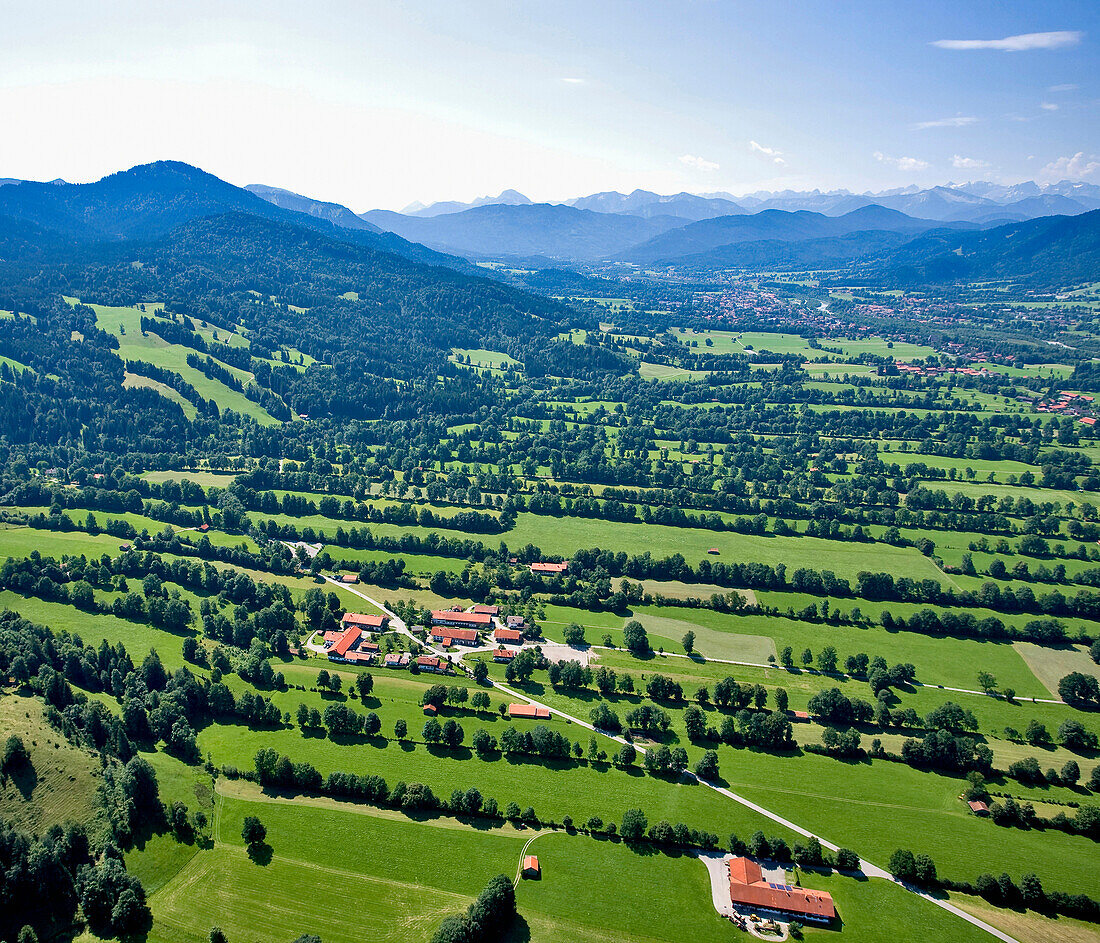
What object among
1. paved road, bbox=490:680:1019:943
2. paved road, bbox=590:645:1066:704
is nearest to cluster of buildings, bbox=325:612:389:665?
paved road, bbox=490:680:1019:943

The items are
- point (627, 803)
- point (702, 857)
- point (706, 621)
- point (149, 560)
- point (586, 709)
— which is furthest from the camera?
point (149, 560)

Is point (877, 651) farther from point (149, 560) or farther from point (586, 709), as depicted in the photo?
point (149, 560)

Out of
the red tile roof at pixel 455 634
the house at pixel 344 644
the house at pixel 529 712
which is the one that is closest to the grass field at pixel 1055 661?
the house at pixel 529 712

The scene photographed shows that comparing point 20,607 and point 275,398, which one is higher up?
point 275,398

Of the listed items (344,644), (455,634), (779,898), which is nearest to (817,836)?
(779,898)

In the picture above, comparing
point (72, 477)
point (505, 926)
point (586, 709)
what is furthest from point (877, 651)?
point (72, 477)

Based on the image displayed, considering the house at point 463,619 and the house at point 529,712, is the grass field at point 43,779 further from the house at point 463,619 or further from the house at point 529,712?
the house at point 463,619

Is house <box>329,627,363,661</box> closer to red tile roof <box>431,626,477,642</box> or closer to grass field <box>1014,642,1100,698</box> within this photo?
red tile roof <box>431,626,477,642</box>

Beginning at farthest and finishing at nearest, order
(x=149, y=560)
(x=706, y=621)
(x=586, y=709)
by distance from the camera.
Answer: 1. (x=149, y=560)
2. (x=706, y=621)
3. (x=586, y=709)
